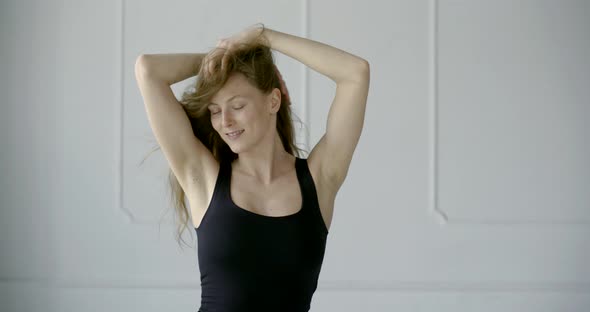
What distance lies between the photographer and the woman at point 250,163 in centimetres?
132

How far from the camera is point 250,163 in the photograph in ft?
4.76

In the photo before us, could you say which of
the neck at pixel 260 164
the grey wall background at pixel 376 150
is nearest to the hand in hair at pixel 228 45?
the neck at pixel 260 164

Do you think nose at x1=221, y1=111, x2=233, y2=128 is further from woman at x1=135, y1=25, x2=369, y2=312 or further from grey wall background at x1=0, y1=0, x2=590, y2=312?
grey wall background at x1=0, y1=0, x2=590, y2=312

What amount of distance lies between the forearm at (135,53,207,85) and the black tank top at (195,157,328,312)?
266 mm

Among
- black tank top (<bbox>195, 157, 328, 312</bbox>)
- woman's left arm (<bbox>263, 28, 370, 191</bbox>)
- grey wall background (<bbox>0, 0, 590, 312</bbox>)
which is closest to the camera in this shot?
black tank top (<bbox>195, 157, 328, 312</bbox>)

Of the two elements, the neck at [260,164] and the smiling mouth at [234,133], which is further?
the neck at [260,164]

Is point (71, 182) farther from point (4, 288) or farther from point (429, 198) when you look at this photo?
point (429, 198)

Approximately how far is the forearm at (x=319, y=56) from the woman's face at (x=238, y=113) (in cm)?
12

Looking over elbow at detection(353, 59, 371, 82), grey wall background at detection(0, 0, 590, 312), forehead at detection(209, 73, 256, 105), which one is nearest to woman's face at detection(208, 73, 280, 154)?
forehead at detection(209, 73, 256, 105)

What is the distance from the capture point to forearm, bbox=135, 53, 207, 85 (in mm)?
1343

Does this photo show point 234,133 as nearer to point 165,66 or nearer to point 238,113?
point 238,113

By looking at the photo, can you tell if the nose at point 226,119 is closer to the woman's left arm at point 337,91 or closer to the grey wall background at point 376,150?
the woman's left arm at point 337,91

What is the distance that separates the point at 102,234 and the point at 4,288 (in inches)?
18.5

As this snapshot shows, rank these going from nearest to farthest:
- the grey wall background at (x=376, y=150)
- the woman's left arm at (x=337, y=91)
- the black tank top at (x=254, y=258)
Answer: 1. the black tank top at (x=254, y=258)
2. the woman's left arm at (x=337, y=91)
3. the grey wall background at (x=376, y=150)
